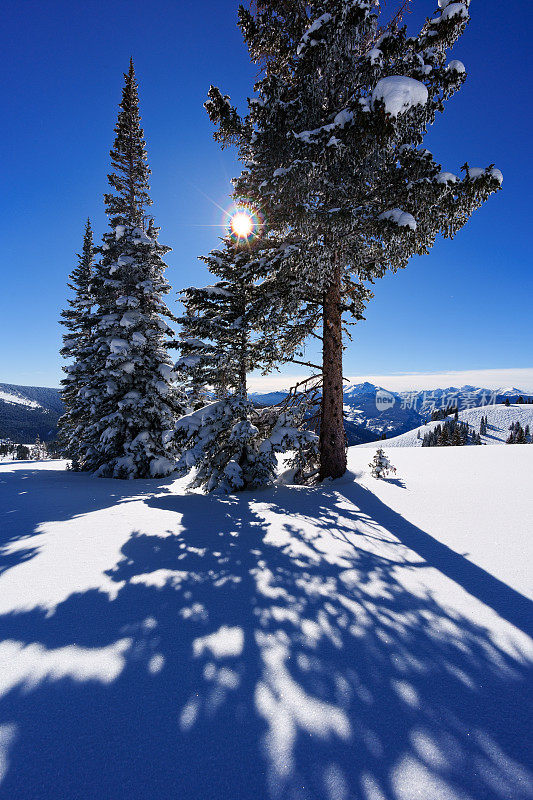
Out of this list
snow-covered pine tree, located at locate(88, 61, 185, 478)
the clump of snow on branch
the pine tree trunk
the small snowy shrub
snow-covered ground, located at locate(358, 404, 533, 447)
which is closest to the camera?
the clump of snow on branch

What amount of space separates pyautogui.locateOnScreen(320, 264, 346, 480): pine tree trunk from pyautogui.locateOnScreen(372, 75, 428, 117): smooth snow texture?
12.5 ft

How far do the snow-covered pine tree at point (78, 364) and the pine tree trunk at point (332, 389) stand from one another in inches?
418

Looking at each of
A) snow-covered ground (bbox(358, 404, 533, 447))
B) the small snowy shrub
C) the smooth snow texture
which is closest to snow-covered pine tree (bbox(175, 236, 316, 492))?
the small snowy shrub

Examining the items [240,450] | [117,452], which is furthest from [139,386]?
[240,450]

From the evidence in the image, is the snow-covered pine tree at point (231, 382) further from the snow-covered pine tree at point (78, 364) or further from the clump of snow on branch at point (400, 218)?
the snow-covered pine tree at point (78, 364)

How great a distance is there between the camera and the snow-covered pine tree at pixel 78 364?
15508 millimetres

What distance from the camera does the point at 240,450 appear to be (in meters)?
8.30

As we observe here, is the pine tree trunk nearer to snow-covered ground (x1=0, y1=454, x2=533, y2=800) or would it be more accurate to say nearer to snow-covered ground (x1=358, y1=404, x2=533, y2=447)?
snow-covered ground (x1=0, y1=454, x2=533, y2=800)

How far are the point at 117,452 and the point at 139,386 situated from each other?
2992 millimetres

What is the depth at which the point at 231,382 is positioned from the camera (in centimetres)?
920

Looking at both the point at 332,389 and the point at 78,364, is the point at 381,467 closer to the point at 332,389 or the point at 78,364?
the point at 332,389

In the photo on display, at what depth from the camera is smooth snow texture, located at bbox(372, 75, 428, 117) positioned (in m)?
5.02

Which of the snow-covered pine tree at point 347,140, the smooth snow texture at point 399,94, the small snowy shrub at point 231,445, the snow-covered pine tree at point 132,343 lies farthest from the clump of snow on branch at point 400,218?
the snow-covered pine tree at point 132,343

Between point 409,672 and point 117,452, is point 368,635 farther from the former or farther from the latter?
point 117,452
